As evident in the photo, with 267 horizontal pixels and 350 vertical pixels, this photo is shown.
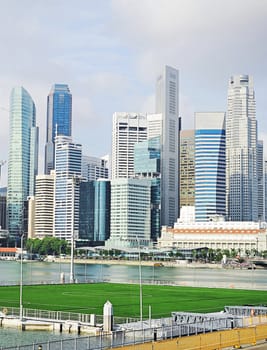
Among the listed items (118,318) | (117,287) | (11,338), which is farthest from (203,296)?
(11,338)

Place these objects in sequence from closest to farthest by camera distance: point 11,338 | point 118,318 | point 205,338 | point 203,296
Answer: point 205,338
point 11,338
point 118,318
point 203,296

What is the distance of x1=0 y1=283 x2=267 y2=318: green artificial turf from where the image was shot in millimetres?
66631

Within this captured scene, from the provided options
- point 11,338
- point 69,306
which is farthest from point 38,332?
point 69,306

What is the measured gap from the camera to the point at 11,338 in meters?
51.4

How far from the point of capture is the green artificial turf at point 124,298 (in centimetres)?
6663

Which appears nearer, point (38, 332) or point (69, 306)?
point (38, 332)

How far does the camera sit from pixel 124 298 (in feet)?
256

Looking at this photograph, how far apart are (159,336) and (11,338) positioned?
1347cm

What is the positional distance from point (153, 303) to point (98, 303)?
5.76m

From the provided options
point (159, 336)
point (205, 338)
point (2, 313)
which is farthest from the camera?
point (2, 313)

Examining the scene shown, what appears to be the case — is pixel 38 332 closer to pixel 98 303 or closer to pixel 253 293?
pixel 98 303

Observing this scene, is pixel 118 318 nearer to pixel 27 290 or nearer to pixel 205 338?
pixel 205 338

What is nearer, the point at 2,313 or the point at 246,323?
the point at 246,323

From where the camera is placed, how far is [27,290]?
87.9 meters
